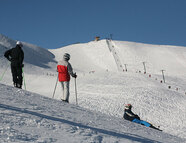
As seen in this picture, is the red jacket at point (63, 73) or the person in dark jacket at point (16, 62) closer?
the red jacket at point (63, 73)

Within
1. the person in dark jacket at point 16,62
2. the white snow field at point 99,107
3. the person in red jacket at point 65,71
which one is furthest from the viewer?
the person in dark jacket at point 16,62

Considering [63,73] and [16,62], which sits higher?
[16,62]

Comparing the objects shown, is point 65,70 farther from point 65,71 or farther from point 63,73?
point 63,73

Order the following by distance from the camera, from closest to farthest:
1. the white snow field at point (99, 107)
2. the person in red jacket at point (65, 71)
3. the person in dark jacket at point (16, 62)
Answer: the white snow field at point (99, 107) < the person in red jacket at point (65, 71) < the person in dark jacket at point (16, 62)

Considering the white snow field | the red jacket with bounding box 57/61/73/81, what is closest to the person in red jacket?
the red jacket with bounding box 57/61/73/81

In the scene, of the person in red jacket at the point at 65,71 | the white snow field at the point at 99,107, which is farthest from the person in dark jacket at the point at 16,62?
the person in red jacket at the point at 65,71

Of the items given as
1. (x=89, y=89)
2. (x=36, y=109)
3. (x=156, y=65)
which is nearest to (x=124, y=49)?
(x=156, y=65)

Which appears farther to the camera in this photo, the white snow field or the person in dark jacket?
the person in dark jacket

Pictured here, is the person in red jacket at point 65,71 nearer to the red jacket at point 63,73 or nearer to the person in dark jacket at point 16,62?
the red jacket at point 63,73

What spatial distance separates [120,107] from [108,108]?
1.15 m

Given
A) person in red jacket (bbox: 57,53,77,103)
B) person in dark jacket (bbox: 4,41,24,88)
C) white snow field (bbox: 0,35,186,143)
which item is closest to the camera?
white snow field (bbox: 0,35,186,143)

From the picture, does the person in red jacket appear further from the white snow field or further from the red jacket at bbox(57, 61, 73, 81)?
the white snow field

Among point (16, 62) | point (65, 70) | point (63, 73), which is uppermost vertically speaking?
point (16, 62)

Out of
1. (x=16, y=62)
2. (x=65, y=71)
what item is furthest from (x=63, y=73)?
(x=16, y=62)
